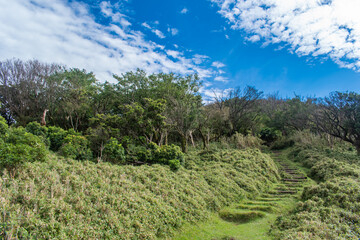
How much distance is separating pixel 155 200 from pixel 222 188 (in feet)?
16.6

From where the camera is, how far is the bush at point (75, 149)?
10.5m

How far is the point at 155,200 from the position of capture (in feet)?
25.6

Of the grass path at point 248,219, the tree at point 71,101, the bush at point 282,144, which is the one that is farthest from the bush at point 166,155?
the bush at point 282,144


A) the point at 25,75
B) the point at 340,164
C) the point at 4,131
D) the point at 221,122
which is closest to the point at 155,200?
the point at 4,131

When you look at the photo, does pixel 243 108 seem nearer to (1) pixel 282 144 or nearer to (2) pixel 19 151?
(1) pixel 282 144

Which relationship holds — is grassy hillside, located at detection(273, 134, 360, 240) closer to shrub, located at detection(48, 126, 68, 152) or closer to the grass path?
the grass path

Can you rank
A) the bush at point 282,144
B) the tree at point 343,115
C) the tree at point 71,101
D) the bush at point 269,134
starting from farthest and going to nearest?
1. the bush at point 269,134
2. the bush at point 282,144
3. the tree at point 71,101
4. the tree at point 343,115

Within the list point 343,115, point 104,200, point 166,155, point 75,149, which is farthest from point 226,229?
point 343,115

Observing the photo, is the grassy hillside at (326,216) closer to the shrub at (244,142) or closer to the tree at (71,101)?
the shrub at (244,142)

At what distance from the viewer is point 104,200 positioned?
6.58 metres

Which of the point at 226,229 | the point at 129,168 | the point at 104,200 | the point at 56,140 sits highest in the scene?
the point at 56,140

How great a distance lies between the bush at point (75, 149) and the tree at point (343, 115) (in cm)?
2501

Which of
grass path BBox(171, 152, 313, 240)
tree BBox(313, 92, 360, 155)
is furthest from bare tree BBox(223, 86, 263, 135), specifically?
grass path BBox(171, 152, 313, 240)

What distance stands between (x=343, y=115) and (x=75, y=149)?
26.8 metres
